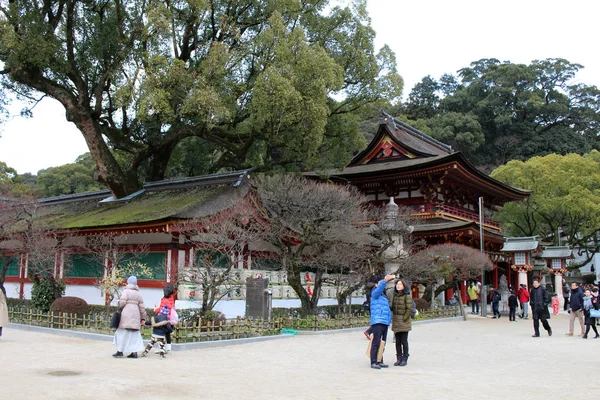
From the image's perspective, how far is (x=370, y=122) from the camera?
59.8 metres

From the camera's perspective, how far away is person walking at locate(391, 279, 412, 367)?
391 inches

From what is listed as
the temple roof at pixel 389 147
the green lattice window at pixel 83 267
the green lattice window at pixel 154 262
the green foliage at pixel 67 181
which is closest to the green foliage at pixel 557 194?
the temple roof at pixel 389 147

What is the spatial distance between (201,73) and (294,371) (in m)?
14.8

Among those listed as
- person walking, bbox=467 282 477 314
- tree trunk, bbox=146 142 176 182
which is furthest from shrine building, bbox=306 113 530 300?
tree trunk, bbox=146 142 176 182

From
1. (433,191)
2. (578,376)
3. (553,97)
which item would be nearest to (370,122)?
(553,97)

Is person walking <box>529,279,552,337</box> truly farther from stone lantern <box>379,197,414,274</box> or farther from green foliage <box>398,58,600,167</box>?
green foliage <box>398,58,600,167</box>

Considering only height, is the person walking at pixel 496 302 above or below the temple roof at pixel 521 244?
below

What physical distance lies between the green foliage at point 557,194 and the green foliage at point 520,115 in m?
18.1

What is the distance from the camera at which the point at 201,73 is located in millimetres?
21422

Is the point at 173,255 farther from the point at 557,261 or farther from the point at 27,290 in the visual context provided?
the point at 557,261

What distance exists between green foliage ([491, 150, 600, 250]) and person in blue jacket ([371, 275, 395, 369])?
33528 mm

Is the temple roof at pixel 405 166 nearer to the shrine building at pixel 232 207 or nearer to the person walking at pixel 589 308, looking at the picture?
the shrine building at pixel 232 207

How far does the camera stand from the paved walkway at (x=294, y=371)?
750cm

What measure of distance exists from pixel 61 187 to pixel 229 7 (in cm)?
3674
